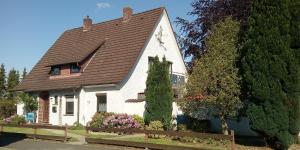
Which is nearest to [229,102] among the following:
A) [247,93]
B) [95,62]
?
[247,93]

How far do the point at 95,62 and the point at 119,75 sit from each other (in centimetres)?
389

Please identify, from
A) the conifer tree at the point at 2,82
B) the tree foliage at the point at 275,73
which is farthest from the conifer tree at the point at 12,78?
the tree foliage at the point at 275,73

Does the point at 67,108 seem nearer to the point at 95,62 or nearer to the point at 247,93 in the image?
the point at 95,62

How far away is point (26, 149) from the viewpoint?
18609mm

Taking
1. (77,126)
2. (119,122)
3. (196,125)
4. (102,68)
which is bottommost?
(77,126)

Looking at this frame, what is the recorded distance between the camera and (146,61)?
30953mm

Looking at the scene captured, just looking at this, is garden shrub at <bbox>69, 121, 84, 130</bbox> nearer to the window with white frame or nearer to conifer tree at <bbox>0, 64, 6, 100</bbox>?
the window with white frame

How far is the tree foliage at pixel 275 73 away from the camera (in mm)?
17875

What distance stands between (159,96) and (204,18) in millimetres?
8364

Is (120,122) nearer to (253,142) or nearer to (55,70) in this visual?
(253,142)

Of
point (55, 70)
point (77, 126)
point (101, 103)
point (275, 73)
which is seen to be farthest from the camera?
point (55, 70)

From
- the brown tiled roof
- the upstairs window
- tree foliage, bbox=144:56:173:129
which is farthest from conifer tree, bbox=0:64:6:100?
tree foliage, bbox=144:56:173:129

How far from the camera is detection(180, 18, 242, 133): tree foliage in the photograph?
19.8 meters

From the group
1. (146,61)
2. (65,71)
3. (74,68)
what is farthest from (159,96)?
(65,71)
